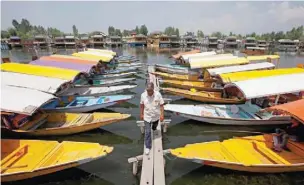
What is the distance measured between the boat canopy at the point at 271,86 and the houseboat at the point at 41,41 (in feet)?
230

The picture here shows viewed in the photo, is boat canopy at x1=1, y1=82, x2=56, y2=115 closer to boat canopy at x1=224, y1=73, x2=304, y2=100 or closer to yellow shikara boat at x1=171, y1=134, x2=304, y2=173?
yellow shikara boat at x1=171, y1=134, x2=304, y2=173

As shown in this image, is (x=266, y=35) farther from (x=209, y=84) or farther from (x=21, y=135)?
(x=21, y=135)

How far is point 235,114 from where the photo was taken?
10.6m

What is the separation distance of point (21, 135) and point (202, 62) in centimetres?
1349

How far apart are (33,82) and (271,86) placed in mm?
10329

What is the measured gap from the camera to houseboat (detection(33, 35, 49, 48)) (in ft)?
223

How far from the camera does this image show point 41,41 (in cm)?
6888

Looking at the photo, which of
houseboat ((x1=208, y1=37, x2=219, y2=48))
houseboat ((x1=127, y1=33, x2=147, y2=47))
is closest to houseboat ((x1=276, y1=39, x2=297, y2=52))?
houseboat ((x1=208, y1=37, x2=219, y2=48))

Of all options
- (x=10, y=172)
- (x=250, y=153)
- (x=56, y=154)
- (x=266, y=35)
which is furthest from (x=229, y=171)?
(x=266, y=35)

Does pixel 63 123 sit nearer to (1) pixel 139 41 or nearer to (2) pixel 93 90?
(2) pixel 93 90

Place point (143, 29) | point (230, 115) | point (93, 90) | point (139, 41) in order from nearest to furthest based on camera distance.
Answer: point (230, 115)
point (93, 90)
point (139, 41)
point (143, 29)

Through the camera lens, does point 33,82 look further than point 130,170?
Yes

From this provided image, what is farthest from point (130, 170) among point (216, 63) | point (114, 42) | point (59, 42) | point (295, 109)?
point (114, 42)

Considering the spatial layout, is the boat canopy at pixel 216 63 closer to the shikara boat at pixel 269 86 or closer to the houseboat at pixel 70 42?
the shikara boat at pixel 269 86
